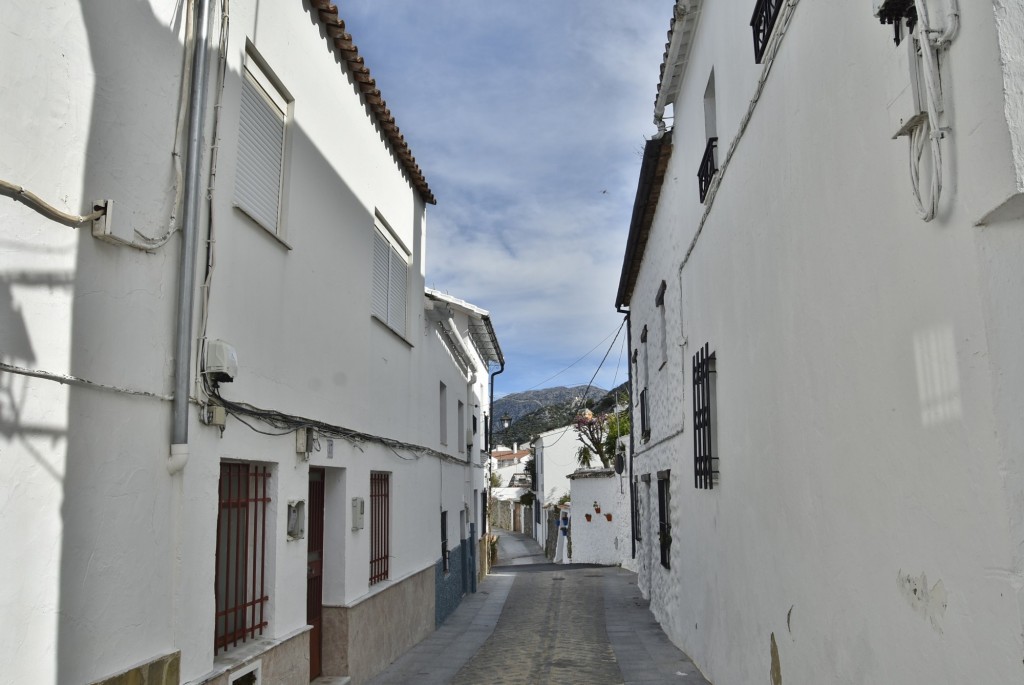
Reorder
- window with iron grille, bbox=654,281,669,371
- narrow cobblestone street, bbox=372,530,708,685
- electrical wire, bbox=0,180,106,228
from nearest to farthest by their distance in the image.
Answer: electrical wire, bbox=0,180,106,228, narrow cobblestone street, bbox=372,530,708,685, window with iron grille, bbox=654,281,669,371

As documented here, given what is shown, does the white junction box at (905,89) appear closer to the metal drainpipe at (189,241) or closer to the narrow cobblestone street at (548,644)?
the metal drainpipe at (189,241)

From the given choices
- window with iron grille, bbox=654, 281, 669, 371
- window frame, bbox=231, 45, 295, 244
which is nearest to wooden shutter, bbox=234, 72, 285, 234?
window frame, bbox=231, 45, 295, 244

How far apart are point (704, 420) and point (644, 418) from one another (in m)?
7.03

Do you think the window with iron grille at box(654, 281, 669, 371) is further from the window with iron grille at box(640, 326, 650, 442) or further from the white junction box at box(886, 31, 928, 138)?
the white junction box at box(886, 31, 928, 138)

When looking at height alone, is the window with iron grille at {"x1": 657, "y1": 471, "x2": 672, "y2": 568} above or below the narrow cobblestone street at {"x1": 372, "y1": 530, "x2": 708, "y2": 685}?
above

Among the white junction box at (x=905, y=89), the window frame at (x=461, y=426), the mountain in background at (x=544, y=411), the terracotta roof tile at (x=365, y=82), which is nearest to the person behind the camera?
the white junction box at (x=905, y=89)

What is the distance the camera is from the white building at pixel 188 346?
12.0 ft

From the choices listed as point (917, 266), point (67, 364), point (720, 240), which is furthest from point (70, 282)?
point (720, 240)

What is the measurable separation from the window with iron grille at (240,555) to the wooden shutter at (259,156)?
1.89 meters

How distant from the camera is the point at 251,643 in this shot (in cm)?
600

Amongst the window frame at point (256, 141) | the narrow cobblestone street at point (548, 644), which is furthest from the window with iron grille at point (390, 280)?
the narrow cobblestone street at point (548, 644)

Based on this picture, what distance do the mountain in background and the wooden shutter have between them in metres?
20.7

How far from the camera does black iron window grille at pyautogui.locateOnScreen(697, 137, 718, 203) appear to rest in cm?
773

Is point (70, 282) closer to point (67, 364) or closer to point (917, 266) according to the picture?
point (67, 364)
